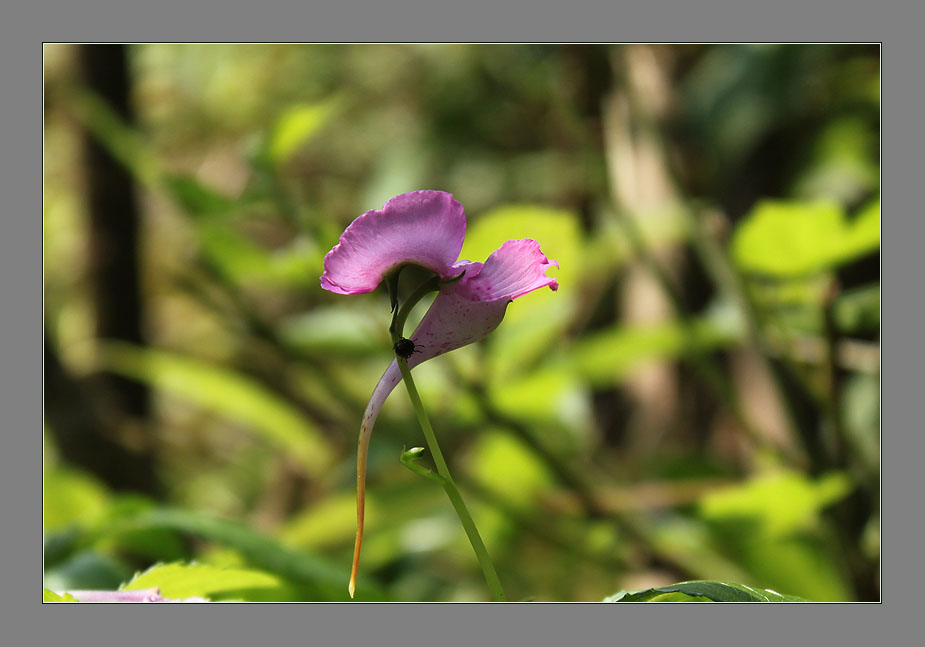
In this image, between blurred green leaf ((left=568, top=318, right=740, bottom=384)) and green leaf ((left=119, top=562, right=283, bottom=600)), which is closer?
green leaf ((left=119, top=562, right=283, bottom=600))

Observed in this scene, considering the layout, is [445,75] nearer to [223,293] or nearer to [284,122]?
[223,293]

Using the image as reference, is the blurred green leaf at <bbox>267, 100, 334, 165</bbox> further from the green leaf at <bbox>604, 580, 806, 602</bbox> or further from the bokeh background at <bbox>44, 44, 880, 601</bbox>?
the green leaf at <bbox>604, 580, 806, 602</bbox>

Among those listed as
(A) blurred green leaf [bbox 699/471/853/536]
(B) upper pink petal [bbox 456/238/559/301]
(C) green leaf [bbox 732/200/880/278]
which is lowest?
(B) upper pink petal [bbox 456/238/559/301]

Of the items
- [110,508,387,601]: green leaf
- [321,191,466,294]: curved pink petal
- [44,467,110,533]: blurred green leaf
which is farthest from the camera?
[44,467,110,533]: blurred green leaf

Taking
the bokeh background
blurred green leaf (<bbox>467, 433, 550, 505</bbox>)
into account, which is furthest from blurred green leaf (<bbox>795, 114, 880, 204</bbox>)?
blurred green leaf (<bbox>467, 433, 550, 505</bbox>)

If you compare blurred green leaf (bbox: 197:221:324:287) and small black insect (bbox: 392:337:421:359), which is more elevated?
blurred green leaf (bbox: 197:221:324:287)

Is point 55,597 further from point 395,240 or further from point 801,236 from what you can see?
point 801,236

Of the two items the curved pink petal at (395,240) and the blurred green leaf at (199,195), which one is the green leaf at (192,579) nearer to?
the curved pink petal at (395,240)
